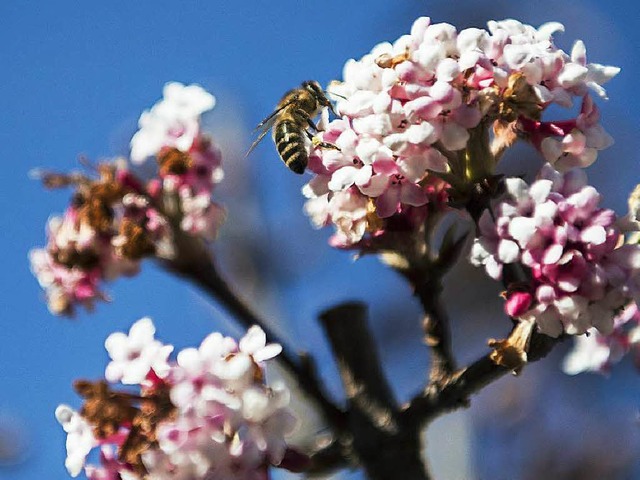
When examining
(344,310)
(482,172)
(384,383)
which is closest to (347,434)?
(384,383)

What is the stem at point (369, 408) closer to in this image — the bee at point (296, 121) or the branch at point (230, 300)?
the branch at point (230, 300)

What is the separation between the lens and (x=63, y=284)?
3150 millimetres

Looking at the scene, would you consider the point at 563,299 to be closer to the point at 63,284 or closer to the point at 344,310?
the point at 344,310

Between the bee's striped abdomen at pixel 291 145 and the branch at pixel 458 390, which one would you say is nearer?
the branch at pixel 458 390

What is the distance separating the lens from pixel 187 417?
1945 millimetres

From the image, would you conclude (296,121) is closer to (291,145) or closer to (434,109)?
(291,145)

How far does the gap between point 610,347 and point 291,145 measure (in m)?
0.97

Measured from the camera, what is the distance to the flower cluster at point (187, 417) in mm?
1943

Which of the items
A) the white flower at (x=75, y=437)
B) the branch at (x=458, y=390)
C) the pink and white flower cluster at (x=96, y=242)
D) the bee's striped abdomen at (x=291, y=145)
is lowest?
the branch at (x=458, y=390)

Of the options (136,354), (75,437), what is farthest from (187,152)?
(75,437)

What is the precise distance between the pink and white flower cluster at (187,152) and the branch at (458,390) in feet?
2.93

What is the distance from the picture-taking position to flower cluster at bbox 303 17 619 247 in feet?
6.59

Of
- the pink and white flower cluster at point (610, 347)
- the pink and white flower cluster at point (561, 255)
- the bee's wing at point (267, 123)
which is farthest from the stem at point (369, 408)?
the bee's wing at point (267, 123)

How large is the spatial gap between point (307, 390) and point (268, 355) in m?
0.44
